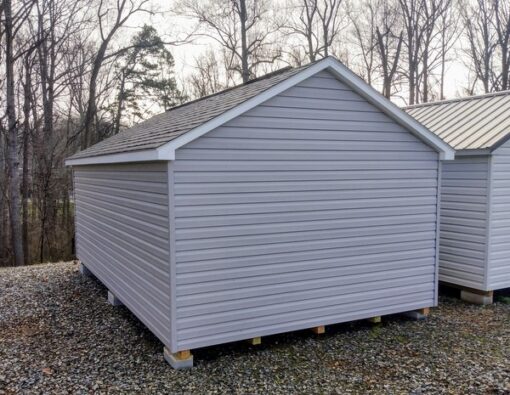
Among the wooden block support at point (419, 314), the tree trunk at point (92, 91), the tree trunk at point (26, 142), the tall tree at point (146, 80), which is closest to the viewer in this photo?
→ the wooden block support at point (419, 314)

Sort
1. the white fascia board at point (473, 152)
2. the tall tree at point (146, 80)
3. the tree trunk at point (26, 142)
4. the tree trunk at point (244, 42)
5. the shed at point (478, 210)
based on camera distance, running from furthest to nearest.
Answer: the tall tree at point (146, 80)
the tree trunk at point (244, 42)
the tree trunk at point (26, 142)
the shed at point (478, 210)
the white fascia board at point (473, 152)

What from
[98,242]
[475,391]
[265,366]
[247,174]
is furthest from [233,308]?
[98,242]

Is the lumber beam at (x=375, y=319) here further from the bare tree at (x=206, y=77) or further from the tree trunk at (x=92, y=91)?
the bare tree at (x=206, y=77)

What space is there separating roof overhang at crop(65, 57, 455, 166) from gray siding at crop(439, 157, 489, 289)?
1208 millimetres

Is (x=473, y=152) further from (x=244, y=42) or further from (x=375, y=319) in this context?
(x=244, y=42)

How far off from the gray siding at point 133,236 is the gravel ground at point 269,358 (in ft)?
1.45

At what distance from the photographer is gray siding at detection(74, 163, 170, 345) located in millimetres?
4762

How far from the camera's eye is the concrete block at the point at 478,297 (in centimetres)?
710

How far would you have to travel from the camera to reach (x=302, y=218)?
5.29 metres

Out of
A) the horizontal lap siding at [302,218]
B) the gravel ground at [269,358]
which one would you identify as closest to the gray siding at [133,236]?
the horizontal lap siding at [302,218]

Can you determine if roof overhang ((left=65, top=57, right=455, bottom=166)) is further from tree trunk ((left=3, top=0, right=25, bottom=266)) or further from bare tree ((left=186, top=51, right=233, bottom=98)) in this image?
bare tree ((left=186, top=51, right=233, bottom=98))

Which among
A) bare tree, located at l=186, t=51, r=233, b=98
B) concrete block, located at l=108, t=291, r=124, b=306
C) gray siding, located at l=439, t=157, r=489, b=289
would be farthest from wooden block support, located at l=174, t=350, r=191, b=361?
bare tree, located at l=186, t=51, r=233, b=98

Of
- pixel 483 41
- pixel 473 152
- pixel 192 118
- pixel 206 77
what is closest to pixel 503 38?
pixel 483 41

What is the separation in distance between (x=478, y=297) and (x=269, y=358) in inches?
156
